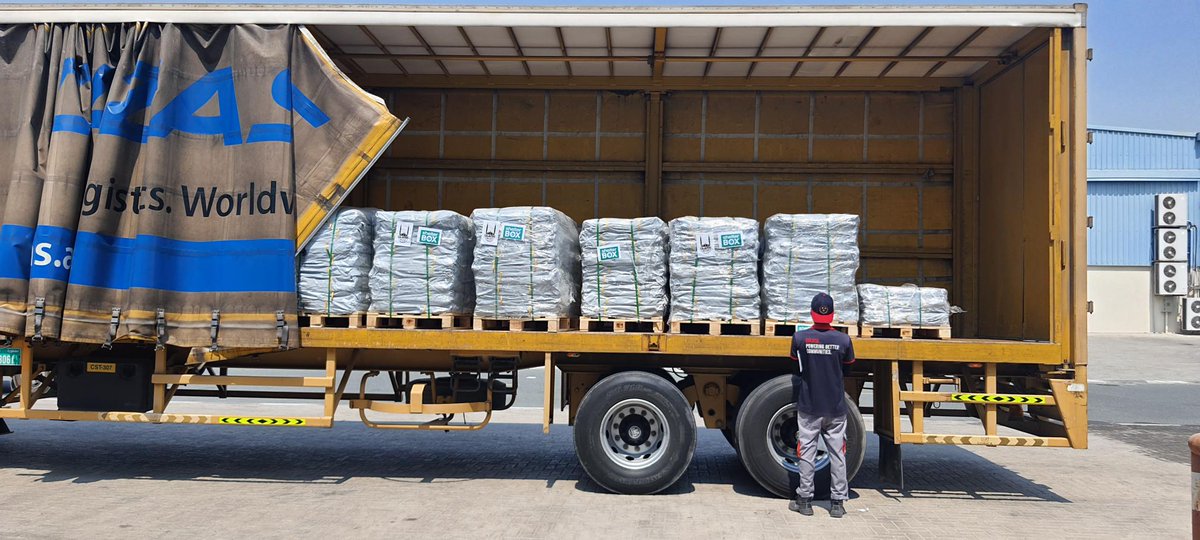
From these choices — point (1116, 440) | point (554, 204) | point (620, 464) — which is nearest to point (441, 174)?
point (554, 204)

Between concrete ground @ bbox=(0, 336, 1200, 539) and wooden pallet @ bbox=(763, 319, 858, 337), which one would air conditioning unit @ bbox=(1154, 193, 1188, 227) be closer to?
concrete ground @ bbox=(0, 336, 1200, 539)

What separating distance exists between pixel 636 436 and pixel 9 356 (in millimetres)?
5429

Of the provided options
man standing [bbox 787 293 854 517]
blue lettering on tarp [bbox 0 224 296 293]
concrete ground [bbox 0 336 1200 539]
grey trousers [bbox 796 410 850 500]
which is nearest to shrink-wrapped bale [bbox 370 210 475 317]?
blue lettering on tarp [bbox 0 224 296 293]

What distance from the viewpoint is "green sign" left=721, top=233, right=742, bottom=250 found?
6.74 meters

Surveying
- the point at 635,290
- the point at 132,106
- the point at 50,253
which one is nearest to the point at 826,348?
the point at 635,290

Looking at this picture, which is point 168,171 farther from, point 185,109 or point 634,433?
point 634,433

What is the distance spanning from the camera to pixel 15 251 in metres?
6.70

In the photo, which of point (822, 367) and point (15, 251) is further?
point (15, 251)

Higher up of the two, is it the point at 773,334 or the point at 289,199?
the point at 289,199

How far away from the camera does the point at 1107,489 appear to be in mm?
7445

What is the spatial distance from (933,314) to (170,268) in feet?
20.9

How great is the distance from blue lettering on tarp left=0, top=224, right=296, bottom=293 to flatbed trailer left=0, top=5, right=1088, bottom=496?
23.1 inches

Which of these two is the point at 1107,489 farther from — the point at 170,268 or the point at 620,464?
the point at 170,268

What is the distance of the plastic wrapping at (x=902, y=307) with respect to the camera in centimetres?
676
